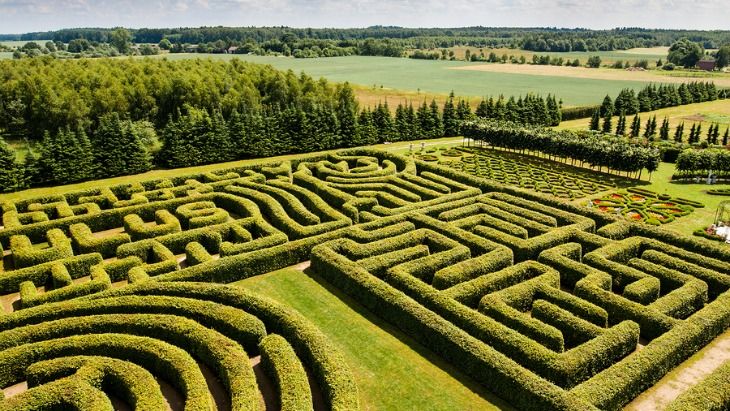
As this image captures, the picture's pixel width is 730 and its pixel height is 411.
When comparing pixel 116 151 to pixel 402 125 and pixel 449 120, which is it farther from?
pixel 449 120

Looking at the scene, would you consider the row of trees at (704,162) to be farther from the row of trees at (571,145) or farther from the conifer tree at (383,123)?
the conifer tree at (383,123)

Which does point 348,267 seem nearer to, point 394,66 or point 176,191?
point 176,191

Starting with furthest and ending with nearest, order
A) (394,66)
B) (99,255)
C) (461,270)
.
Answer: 1. (394,66)
2. (99,255)
3. (461,270)

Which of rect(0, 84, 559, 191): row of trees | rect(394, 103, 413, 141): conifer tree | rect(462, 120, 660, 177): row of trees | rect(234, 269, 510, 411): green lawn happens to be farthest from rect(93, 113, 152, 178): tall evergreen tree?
rect(462, 120, 660, 177): row of trees

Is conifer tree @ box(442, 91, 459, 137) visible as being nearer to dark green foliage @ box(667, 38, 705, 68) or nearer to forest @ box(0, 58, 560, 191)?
forest @ box(0, 58, 560, 191)

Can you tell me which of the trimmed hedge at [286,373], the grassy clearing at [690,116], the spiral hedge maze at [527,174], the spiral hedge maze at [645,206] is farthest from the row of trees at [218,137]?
the trimmed hedge at [286,373]

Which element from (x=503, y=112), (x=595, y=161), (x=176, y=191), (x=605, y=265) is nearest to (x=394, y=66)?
(x=503, y=112)
